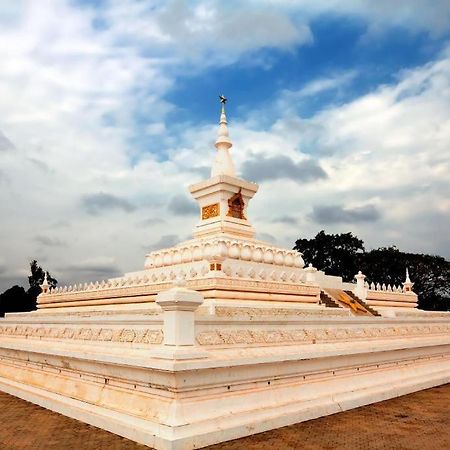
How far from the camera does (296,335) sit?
11.9m

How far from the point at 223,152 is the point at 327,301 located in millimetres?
9359

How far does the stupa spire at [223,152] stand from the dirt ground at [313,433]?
14677mm

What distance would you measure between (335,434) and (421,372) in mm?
7622

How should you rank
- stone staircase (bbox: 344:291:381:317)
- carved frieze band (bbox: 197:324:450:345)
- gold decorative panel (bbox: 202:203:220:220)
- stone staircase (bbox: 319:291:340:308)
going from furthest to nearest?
gold decorative panel (bbox: 202:203:220:220), stone staircase (bbox: 344:291:381:317), stone staircase (bbox: 319:291:340:308), carved frieze band (bbox: 197:324:450:345)

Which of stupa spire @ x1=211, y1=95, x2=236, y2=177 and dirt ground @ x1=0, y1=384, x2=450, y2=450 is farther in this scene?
stupa spire @ x1=211, y1=95, x2=236, y2=177

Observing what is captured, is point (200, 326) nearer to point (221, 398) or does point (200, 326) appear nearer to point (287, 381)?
point (221, 398)

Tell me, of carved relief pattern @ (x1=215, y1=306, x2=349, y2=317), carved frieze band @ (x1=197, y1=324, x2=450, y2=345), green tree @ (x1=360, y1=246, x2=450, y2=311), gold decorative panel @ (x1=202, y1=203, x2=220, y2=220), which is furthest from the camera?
green tree @ (x1=360, y1=246, x2=450, y2=311)

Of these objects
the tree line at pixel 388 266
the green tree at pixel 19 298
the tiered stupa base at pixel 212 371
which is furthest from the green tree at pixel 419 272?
the tiered stupa base at pixel 212 371

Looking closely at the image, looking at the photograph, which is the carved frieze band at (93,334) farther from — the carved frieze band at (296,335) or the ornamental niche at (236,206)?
the ornamental niche at (236,206)

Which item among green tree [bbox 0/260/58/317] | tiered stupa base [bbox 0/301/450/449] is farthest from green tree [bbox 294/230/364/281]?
tiered stupa base [bbox 0/301/450/449]

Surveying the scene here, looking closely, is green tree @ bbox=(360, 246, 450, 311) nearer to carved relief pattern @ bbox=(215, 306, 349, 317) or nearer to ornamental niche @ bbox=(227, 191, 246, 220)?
ornamental niche @ bbox=(227, 191, 246, 220)

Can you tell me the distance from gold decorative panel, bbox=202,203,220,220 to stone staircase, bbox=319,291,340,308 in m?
6.07

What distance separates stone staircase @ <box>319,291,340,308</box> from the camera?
64.6 ft

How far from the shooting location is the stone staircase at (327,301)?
19703mm
